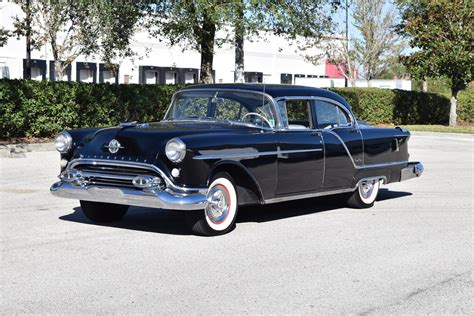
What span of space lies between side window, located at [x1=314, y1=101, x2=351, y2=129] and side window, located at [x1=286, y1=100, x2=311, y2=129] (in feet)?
0.66

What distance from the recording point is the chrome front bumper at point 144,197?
25.7ft

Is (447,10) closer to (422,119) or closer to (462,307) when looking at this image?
(422,119)

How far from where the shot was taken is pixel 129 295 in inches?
235

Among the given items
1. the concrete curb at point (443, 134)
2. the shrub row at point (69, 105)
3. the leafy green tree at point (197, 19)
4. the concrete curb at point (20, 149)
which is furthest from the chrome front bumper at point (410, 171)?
the concrete curb at point (443, 134)

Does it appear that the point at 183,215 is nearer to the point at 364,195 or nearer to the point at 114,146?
the point at 114,146

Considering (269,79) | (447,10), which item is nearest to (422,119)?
(447,10)

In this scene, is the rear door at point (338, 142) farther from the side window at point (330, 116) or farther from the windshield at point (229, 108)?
the windshield at point (229, 108)

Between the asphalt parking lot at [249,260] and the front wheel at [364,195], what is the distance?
16cm

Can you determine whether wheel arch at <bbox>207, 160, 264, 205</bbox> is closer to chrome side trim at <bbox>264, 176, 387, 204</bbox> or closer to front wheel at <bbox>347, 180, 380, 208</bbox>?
chrome side trim at <bbox>264, 176, 387, 204</bbox>

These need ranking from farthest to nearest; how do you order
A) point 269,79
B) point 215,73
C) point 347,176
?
point 269,79
point 215,73
point 347,176

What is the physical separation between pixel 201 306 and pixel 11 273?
1.76 metres

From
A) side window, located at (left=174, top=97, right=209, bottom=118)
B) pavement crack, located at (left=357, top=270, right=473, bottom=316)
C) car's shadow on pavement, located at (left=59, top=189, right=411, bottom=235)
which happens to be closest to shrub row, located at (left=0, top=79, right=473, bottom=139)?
car's shadow on pavement, located at (left=59, top=189, right=411, bottom=235)

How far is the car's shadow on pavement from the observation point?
29.0 ft

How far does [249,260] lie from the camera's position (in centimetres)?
727
